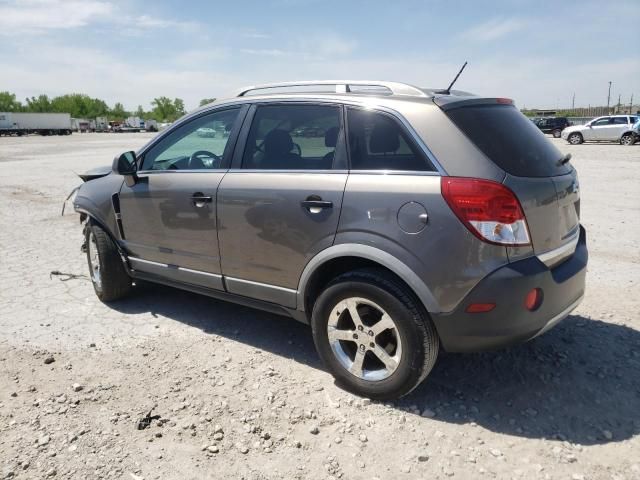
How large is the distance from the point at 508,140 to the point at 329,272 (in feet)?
4.41

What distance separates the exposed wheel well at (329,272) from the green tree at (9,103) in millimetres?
131758

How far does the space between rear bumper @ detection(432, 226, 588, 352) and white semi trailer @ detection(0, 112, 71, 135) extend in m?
79.4

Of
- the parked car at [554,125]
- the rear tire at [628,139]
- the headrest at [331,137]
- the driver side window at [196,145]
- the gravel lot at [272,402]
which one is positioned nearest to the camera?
Answer: the gravel lot at [272,402]

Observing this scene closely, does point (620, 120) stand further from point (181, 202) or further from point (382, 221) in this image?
point (382, 221)

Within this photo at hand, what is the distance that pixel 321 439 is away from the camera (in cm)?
281

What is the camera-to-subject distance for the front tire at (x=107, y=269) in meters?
4.64

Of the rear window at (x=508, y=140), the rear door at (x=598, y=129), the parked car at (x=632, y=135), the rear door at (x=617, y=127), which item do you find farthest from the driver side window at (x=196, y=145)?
the rear door at (x=598, y=129)

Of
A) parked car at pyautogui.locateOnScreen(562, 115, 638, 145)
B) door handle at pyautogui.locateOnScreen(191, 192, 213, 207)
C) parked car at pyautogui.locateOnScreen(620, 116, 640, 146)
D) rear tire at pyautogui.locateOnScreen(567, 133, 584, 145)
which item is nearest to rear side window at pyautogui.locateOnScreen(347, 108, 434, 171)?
door handle at pyautogui.locateOnScreen(191, 192, 213, 207)

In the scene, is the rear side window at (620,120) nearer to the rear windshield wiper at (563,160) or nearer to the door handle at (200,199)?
the rear windshield wiper at (563,160)

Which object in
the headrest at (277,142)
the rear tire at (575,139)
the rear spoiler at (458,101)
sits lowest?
the rear tire at (575,139)

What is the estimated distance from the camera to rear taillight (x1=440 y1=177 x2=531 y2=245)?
263 cm

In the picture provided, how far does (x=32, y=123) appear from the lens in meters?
70.6

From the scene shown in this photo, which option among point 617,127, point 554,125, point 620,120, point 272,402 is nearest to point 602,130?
point 617,127

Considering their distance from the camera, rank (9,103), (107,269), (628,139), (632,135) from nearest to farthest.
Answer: (107,269) < (632,135) < (628,139) < (9,103)
